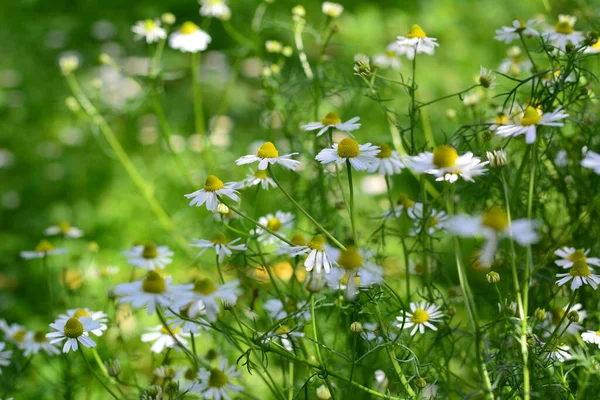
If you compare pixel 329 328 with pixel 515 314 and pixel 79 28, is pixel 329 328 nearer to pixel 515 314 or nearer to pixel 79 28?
pixel 515 314

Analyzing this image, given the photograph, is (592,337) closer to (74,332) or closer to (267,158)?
(267,158)

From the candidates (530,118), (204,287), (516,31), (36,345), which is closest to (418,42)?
(516,31)

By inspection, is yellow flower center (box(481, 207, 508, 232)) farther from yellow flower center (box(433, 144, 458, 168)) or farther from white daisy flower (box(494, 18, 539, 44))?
white daisy flower (box(494, 18, 539, 44))

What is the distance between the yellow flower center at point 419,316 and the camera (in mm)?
807

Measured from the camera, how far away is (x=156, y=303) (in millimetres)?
618

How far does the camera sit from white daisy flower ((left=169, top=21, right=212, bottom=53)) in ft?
4.22

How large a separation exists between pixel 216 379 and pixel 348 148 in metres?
0.32

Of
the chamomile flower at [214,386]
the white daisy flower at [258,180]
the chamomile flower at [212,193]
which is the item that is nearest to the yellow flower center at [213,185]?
the chamomile flower at [212,193]

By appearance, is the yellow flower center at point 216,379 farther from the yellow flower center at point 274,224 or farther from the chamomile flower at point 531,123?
the chamomile flower at point 531,123

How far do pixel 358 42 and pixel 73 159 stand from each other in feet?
3.83

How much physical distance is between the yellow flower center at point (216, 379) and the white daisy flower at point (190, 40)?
0.71m

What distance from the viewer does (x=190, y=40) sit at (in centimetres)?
131

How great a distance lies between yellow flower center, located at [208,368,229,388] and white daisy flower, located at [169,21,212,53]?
2.33 ft

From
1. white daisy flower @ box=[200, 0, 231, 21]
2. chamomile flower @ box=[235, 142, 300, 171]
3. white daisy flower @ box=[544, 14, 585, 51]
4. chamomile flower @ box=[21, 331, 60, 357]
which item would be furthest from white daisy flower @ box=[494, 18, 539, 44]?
chamomile flower @ box=[21, 331, 60, 357]
